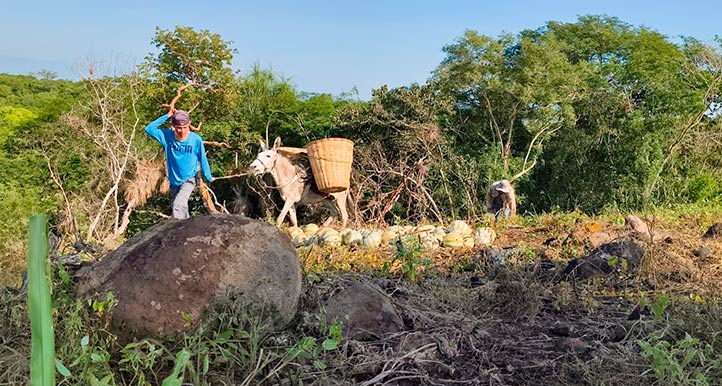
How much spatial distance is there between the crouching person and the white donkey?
7.94 ft

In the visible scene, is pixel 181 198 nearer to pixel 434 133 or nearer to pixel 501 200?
pixel 501 200

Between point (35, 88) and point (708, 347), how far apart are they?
1842 cm

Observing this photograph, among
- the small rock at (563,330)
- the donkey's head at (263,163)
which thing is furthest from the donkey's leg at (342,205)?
the small rock at (563,330)

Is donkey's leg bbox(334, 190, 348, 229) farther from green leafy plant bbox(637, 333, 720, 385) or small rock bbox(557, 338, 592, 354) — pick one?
green leafy plant bbox(637, 333, 720, 385)

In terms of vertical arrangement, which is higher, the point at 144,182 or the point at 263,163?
the point at 263,163

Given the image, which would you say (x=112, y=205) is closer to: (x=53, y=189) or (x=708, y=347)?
(x=53, y=189)

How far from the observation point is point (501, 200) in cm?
917

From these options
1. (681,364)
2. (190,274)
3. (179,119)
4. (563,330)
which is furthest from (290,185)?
(681,364)

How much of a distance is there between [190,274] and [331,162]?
22.5ft

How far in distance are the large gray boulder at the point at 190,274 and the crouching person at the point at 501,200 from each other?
6245mm

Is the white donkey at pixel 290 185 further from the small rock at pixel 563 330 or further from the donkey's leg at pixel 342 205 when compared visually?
the small rock at pixel 563 330

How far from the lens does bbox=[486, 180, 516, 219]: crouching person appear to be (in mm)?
A: 8828

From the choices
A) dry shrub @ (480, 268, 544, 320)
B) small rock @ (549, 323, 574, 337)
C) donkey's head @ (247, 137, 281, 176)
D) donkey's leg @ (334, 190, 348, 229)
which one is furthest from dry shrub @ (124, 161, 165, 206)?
small rock @ (549, 323, 574, 337)

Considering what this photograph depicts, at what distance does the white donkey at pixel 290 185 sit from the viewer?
9.72 metres
